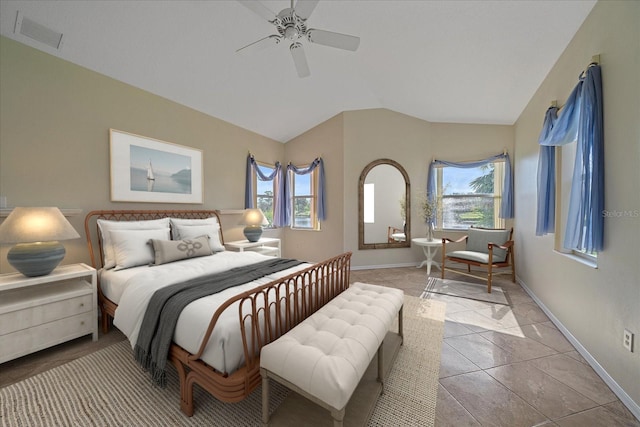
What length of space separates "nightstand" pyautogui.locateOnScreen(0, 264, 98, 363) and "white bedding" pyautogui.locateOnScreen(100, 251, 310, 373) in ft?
0.61

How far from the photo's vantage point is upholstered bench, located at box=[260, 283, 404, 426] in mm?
1092

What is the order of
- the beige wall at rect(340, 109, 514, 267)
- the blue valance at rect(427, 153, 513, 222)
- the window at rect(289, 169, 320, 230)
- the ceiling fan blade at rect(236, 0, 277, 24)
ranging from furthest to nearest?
1. the window at rect(289, 169, 320, 230)
2. the beige wall at rect(340, 109, 514, 267)
3. the blue valance at rect(427, 153, 513, 222)
4. the ceiling fan blade at rect(236, 0, 277, 24)

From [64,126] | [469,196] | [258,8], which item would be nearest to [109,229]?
[64,126]

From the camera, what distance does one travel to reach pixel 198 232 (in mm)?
3098

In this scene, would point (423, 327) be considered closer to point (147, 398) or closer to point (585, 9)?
point (147, 398)

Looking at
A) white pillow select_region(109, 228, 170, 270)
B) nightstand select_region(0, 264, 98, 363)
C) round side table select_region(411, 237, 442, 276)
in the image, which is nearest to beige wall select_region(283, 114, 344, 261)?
round side table select_region(411, 237, 442, 276)

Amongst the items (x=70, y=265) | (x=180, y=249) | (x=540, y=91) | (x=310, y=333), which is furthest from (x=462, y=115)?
(x=70, y=265)

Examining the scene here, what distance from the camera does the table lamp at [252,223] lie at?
405cm

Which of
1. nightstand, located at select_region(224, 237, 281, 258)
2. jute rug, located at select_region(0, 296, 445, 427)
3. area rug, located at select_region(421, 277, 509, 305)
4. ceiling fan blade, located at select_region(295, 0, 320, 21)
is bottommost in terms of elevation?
jute rug, located at select_region(0, 296, 445, 427)

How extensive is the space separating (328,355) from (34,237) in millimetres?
2492

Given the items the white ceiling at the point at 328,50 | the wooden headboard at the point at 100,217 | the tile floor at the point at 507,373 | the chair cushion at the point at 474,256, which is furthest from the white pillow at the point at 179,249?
the chair cushion at the point at 474,256

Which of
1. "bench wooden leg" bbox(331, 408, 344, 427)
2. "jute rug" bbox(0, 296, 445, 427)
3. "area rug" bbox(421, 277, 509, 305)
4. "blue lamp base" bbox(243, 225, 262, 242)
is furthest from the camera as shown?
"blue lamp base" bbox(243, 225, 262, 242)

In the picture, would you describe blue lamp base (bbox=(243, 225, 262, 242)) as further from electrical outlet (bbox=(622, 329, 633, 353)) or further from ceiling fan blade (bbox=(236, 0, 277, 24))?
electrical outlet (bbox=(622, 329, 633, 353))

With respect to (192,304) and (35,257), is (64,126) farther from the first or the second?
(192,304)
